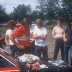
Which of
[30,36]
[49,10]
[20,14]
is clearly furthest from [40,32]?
[49,10]

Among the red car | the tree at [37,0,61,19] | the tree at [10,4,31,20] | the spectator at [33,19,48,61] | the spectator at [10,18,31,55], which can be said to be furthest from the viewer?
the tree at [37,0,61,19]

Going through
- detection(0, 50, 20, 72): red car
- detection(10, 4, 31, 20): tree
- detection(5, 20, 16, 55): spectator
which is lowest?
detection(0, 50, 20, 72): red car

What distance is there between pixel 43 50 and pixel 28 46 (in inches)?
19.4

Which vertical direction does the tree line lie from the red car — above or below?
above

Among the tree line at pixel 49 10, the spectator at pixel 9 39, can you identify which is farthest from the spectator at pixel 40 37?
the tree line at pixel 49 10

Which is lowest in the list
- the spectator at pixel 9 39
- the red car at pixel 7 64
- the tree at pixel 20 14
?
the red car at pixel 7 64

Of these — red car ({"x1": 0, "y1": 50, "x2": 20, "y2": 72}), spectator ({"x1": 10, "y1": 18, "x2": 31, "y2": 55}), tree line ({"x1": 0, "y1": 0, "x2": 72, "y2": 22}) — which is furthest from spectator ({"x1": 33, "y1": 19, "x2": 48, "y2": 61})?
tree line ({"x1": 0, "y1": 0, "x2": 72, "y2": 22})

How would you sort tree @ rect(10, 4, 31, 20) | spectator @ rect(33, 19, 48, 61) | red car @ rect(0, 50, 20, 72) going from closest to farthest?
red car @ rect(0, 50, 20, 72) → spectator @ rect(33, 19, 48, 61) → tree @ rect(10, 4, 31, 20)

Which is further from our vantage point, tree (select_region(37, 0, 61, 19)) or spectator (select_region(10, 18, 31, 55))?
tree (select_region(37, 0, 61, 19))

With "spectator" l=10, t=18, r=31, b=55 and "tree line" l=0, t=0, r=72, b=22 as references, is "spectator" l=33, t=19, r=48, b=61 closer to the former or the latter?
"spectator" l=10, t=18, r=31, b=55

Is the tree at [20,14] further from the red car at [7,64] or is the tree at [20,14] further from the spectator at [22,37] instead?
the red car at [7,64]

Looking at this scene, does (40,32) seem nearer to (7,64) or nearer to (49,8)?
(7,64)

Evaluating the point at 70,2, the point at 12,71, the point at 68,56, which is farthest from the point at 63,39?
the point at 70,2

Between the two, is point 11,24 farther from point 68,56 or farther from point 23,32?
point 68,56
